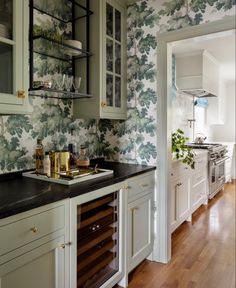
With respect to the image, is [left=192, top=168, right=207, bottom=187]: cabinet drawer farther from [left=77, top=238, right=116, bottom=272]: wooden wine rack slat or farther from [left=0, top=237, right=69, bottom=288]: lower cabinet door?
[left=0, top=237, right=69, bottom=288]: lower cabinet door

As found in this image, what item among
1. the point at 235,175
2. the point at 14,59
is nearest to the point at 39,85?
the point at 14,59

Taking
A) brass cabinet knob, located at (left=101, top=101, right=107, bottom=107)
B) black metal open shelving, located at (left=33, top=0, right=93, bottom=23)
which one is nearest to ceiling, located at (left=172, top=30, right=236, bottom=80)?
black metal open shelving, located at (left=33, top=0, right=93, bottom=23)

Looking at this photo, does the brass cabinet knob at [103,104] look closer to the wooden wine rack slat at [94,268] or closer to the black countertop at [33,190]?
the black countertop at [33,190]

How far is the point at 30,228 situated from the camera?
1202 mm

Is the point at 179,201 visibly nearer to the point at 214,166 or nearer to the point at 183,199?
the point at 183,199

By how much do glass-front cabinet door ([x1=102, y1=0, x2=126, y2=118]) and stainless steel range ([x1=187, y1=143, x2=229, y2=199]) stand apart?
2146mm

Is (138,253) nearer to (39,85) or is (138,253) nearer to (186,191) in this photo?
(186,191)

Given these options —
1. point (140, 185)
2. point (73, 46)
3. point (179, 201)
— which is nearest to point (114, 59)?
point (73, 46)

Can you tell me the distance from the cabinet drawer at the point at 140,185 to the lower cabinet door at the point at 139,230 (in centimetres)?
5

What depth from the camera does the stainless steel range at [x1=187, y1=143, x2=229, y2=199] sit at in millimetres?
4043

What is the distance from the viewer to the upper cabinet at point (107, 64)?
210 centimetres

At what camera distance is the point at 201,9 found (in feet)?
6.70

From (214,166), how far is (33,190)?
3407mm

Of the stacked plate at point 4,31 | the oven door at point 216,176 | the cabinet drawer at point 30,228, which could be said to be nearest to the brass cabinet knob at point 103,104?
the stacked plate at point 4,31
